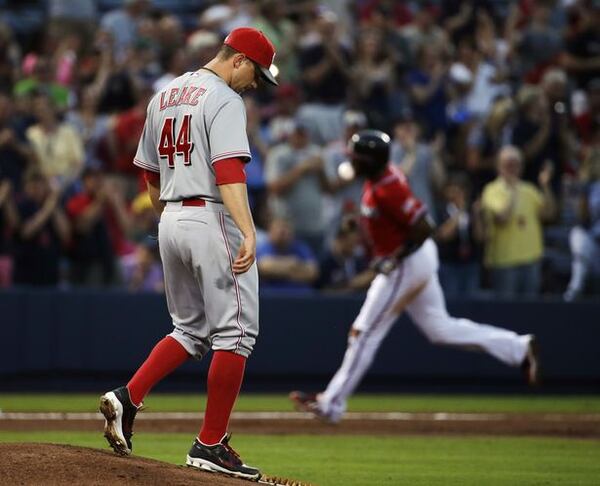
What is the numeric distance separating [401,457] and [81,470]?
3.57 metres

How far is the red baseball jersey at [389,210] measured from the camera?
10891 millimetres

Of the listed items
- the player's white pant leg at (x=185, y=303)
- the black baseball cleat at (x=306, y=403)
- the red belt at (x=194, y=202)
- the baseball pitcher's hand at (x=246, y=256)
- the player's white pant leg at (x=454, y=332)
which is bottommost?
the black baseball cleat at (x=306, y=403)

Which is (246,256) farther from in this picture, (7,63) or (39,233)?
(7,63)

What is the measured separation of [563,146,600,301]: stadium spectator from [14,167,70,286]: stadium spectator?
629cm

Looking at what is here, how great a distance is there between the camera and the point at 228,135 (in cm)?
671

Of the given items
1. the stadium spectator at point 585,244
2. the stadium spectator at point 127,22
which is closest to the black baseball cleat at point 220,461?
the stadium spectator at point 585,244

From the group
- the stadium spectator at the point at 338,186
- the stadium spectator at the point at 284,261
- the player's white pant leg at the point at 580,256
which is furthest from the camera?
the player's white pant leg at the point at 580,256

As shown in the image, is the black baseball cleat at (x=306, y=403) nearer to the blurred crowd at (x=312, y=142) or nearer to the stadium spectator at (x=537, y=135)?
the blurred crowd at (x=312, y=142)

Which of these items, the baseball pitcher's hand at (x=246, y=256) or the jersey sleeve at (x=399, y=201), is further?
the jersey sleeve at (x=399, y=201)

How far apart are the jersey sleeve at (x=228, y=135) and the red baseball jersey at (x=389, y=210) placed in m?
4.24

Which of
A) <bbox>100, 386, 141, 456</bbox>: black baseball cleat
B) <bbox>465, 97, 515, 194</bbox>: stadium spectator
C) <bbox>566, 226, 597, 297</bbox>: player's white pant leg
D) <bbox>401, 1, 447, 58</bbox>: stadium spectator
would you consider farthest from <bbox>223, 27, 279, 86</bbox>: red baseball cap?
<bbox>401, 1, 447, 58</bbox>: stadium spectator

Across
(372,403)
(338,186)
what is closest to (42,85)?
(338,186)

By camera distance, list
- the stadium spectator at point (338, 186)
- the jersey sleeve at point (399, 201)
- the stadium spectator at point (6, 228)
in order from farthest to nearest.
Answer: the stadium spectator at point (338, 186)
the stadium spectator at point (6, 228)
the jersey sleeve at point (399, 201)

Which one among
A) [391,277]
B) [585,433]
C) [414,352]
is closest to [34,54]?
[414,352]
